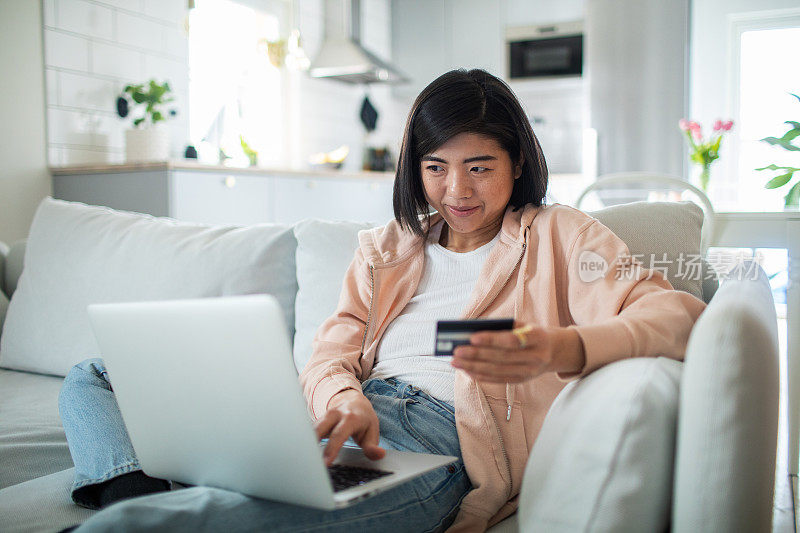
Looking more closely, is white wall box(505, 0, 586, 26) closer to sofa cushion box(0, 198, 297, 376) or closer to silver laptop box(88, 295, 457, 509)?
sofa cushion box(0, 198, 297, 376)

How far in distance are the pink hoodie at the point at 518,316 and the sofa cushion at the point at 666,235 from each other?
0.26 m

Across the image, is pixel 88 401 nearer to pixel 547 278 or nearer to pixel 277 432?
→ pixel 277 432

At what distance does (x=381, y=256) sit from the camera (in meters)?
1.36

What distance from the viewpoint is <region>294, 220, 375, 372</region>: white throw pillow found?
1.66 meters

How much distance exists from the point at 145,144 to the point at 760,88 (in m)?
3.85

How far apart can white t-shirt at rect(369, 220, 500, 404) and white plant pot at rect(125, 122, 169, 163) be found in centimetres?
231

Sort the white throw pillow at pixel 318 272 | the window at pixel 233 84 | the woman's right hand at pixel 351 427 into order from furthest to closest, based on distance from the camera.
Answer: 1. the window at pixel 233 84
2. the white throw pillow at pixel 318 272
3. the woman's right hand at pixel 351 427

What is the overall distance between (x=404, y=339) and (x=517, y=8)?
4707 millimetres

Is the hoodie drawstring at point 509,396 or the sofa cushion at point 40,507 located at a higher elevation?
the hoodie drawstring at point 509,396

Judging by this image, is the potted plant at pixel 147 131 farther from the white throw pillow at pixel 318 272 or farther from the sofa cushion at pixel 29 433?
the white throw pillow at pixel 318 272

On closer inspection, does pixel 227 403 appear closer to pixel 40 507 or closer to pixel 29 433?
pixel 40 507

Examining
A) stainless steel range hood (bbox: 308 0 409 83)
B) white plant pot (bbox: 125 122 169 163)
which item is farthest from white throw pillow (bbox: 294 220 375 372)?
stainless steel range hood (bbox: 308 0 409 83)

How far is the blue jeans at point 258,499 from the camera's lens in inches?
32.7

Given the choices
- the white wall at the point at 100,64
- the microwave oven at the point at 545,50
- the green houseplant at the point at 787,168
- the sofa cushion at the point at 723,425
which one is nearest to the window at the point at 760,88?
the microwave oven at the point at 545,50
